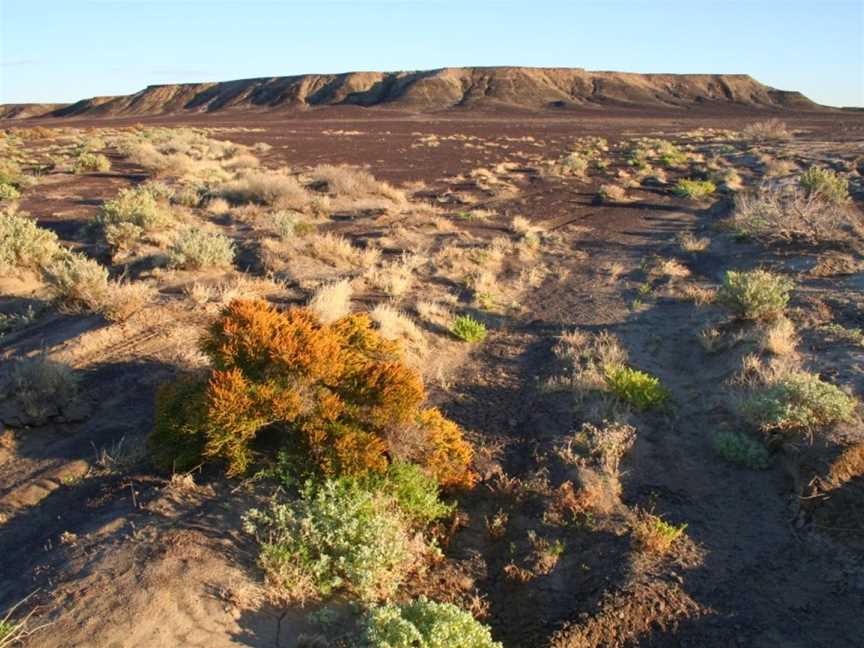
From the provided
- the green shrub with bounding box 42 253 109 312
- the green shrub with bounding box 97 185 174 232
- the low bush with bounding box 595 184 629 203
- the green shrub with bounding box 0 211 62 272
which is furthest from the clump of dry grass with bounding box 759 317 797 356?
the low bush with bounding box 595 184 629 203

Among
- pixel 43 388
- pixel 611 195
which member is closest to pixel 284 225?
pixel 43 388

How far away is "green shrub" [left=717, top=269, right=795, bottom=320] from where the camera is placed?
8.97 m

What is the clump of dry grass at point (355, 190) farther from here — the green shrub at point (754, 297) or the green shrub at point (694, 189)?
the green shrub at point (754, 297)

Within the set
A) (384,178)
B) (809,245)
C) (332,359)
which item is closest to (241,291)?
(332,359)

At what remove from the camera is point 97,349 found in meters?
7.82

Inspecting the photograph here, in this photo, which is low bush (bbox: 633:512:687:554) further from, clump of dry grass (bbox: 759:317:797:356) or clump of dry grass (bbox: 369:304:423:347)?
clump of dry grass (bbox: 369:304:423:347)

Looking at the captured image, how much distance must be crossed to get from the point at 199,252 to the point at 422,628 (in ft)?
27.5

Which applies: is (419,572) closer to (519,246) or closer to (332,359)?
(332,359)

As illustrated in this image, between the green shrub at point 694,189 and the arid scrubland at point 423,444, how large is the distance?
8.62m

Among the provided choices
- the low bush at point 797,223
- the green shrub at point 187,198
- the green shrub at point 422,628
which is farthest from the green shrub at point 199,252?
the low bush at point 797,223

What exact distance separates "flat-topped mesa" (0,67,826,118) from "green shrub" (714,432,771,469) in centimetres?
8847

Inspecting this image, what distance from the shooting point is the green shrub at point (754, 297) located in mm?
8969

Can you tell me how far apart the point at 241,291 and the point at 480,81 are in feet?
340

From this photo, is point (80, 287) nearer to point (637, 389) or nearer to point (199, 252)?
→ point (199, 252)
